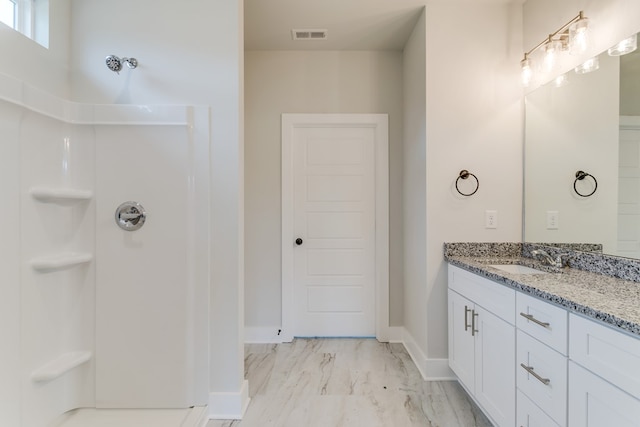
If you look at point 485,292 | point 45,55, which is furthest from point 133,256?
point 485,292

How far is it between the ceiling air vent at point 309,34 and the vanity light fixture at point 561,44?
4.96 ft

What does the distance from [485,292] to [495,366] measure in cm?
36

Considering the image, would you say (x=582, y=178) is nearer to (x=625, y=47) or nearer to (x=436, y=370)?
(x=625, y=47)

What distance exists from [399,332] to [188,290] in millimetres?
1926

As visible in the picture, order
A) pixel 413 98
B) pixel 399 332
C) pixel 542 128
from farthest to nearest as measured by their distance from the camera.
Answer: pixel 399 332
pixel 413 98
pixel 542 128

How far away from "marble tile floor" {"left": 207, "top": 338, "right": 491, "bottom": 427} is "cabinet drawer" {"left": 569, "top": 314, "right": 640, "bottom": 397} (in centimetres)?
99

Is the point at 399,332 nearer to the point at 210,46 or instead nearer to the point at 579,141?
the point at 579,141

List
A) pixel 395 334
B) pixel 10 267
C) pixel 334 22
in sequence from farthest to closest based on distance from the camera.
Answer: pixel 395 334 → pixel 334 22 → pixel 10 267

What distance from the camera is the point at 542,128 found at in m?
2.06

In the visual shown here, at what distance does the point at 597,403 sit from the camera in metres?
0.99

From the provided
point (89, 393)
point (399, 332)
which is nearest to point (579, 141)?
point (399, 332)

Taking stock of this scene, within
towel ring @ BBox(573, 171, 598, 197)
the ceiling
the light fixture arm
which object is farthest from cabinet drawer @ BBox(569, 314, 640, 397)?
the ceiling

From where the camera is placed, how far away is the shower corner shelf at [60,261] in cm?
156

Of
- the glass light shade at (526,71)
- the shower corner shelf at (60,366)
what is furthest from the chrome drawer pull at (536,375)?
the shower corner shelf at (60,366)
